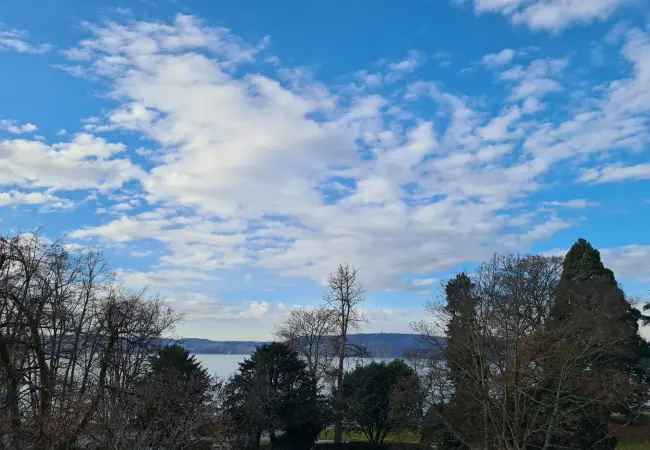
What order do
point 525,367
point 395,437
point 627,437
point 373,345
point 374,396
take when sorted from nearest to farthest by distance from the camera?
1. point 525,367
2. point 627,437
3. point 374,396
4. point 395,437
5. point 373,345

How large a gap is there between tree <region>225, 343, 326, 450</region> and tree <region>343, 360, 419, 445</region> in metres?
3.10

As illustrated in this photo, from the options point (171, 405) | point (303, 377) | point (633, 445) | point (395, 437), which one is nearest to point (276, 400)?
point (303, 377)

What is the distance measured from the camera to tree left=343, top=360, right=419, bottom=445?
37875 millimetres

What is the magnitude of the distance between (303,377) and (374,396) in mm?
5303

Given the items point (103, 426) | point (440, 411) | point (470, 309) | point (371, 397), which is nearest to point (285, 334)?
point (371, 397)

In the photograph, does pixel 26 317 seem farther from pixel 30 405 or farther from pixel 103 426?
pixel 103 426

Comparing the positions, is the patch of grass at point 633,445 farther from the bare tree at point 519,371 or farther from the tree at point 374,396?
the tree at point 374,396

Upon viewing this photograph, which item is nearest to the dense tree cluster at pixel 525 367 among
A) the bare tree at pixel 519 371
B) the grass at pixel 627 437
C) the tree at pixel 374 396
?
the bare tree at pixel 519 371

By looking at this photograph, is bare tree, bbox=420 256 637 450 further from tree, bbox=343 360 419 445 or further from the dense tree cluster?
tree, bbox=343 360 419 445

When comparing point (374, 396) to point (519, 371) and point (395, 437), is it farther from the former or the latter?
point (519, 371)

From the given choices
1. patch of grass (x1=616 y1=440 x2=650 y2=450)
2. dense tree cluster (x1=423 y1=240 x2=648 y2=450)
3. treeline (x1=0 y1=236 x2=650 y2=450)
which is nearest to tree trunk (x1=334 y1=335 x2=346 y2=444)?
treeline (x1=0 y1=236 x2=650 y2=450)

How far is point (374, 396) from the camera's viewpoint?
126 feet

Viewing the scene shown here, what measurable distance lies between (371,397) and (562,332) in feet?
55.8

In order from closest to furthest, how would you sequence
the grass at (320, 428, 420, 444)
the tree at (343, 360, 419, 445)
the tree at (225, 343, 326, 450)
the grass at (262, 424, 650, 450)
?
the grass at (262, 424, 650, 450) → the tree at (225, 343, 326, 450) → the tree at (343, 360, 419, 445) → the grass at (320, 428, 420, 444)
